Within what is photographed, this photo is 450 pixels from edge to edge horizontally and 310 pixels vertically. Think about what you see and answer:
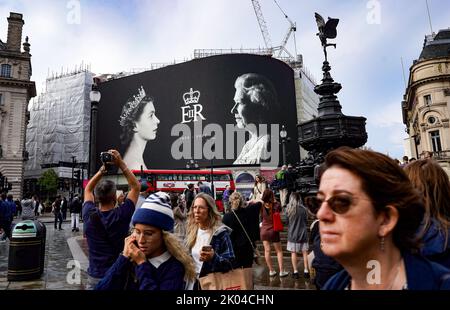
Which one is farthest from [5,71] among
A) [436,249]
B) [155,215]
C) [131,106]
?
[436,249]

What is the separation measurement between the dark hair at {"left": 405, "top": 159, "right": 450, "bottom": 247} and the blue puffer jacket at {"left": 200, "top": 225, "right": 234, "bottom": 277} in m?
1.76

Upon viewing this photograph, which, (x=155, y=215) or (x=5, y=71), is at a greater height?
(x=5, y=71)

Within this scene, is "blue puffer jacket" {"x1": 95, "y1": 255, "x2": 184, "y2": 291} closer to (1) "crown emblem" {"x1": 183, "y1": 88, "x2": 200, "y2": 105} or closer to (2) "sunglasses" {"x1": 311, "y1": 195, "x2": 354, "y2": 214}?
(2) "sunglasses" {"x1": 311, "y1": 195, "x2": 354, "y2": 214}

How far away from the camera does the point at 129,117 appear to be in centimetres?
5734

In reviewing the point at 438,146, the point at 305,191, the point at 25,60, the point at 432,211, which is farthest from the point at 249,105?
the point at 432,211

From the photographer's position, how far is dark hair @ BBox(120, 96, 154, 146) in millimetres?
56312

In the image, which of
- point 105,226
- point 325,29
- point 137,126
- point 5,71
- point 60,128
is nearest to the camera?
point 105,226

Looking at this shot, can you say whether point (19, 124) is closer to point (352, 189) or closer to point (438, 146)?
point (352, 189)

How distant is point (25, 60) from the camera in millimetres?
43219

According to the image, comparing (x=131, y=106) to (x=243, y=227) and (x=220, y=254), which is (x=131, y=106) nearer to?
(x=243, y=227)

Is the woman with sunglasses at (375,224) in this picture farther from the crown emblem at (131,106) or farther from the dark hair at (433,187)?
the crown emblem at (131,106)

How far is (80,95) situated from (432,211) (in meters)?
59.6

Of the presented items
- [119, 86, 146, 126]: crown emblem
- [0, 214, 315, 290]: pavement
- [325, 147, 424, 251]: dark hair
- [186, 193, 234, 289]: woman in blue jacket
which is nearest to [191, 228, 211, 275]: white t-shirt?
[186, 193, 234, 289]: woman in blue jacket

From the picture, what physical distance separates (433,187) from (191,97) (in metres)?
52.5
